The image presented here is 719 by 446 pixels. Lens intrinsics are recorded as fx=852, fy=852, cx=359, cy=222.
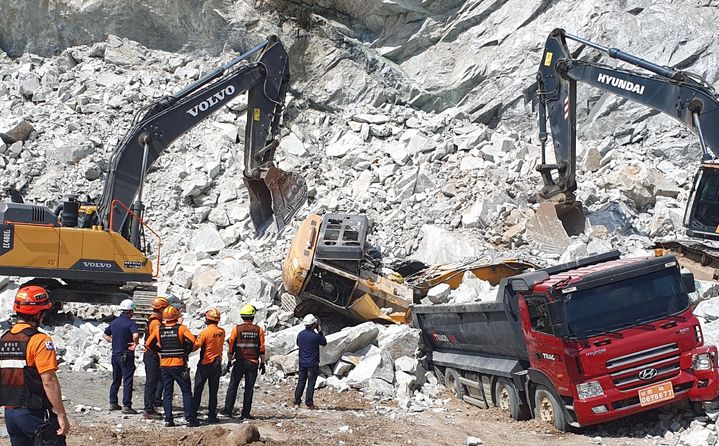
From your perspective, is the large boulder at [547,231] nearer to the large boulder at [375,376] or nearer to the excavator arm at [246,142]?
the excavator arm at [246,142]

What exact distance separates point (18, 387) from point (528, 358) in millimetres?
5465

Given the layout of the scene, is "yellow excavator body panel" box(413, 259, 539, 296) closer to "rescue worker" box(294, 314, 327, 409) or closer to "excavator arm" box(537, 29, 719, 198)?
"excavator arm" box(537, 29, 719, 198)

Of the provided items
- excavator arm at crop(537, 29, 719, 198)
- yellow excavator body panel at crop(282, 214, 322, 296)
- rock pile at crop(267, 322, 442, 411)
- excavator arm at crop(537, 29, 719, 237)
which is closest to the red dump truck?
rock pile at crop(267, 322, 442, 411)

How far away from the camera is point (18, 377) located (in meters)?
4.86

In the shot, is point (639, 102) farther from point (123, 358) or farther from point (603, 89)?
point (123, 358)

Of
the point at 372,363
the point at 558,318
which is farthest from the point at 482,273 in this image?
the point at 558,318

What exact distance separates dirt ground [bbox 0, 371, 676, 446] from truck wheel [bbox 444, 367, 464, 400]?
14 centimetres

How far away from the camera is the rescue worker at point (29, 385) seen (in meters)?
4.84

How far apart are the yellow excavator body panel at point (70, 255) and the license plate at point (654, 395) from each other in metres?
8.21

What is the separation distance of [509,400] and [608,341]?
5.66 feet

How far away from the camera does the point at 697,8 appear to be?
75.6 ft

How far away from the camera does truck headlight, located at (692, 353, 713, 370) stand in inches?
318

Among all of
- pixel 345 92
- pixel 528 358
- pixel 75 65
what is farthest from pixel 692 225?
pixel 75 65

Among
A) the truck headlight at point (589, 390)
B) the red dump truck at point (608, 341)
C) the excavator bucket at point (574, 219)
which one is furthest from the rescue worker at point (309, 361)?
the excavator bucket at point (574, 219)
